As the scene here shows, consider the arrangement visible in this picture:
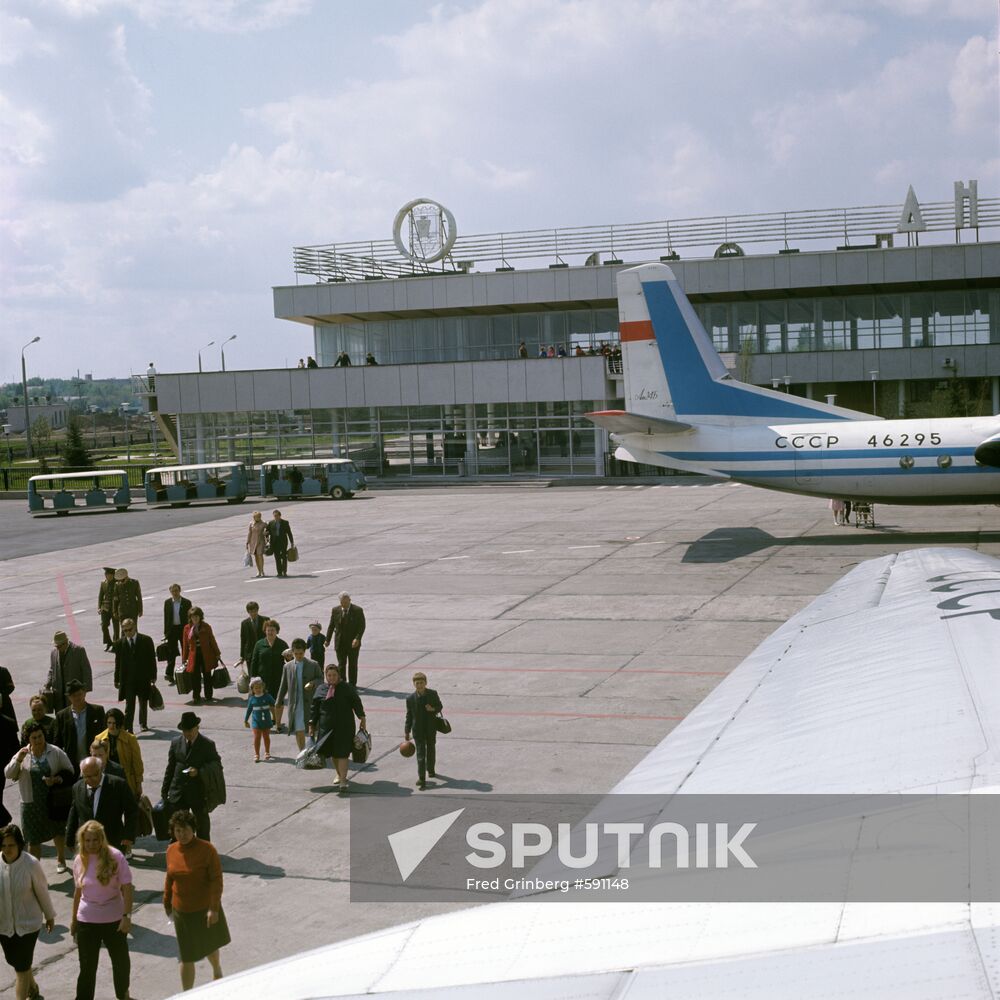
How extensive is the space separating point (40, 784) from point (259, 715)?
311 centimetres

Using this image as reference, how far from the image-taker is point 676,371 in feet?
102

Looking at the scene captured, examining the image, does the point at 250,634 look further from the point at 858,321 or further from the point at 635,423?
the point at 858,321

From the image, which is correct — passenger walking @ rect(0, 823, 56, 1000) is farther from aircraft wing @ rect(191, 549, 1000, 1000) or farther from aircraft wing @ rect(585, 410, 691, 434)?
aircraft wing @ rect(585, 410, 691, 434)

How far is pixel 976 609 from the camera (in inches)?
315

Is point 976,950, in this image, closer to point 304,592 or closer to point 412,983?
point 412,983

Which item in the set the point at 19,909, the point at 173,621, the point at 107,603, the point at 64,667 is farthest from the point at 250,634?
the point at 19,909

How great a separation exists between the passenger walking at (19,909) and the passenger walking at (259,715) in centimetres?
479

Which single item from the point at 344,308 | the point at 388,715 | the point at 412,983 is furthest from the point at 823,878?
the point at 344,308

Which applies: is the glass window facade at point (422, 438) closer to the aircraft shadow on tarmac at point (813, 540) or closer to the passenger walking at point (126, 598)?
the aircraft shadow on tarmac at point (813, 540)

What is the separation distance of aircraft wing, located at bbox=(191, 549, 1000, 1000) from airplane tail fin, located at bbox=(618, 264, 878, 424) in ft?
76.6

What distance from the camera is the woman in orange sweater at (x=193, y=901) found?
798cm

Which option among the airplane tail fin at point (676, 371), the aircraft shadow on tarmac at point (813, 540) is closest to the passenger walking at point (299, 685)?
the aircraft shadow on tarmac at point (813, 540)

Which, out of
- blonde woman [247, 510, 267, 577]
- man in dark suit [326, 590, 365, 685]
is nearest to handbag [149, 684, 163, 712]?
man in dark suit [326, 590, 365, 685]

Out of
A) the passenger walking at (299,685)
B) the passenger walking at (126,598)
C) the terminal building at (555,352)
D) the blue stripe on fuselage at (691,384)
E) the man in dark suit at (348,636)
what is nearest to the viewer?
the passenger walking at (299,685)
